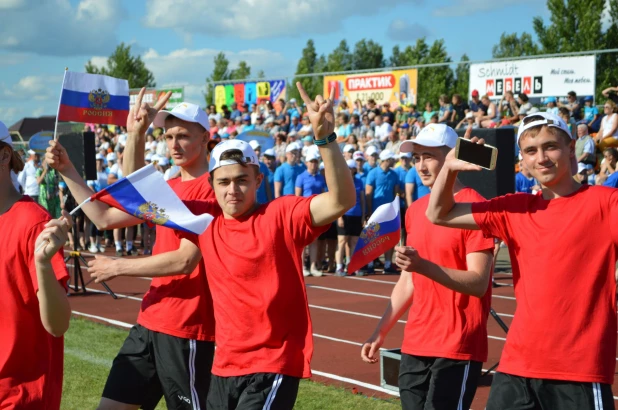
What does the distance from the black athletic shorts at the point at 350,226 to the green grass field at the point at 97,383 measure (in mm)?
6582

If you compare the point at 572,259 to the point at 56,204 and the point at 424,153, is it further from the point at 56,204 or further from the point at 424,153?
the point at 56,204

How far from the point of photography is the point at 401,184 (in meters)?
17.5

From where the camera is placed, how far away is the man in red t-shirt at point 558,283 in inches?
151

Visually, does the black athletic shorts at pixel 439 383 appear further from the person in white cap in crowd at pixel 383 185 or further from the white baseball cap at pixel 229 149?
the person in white cap in crowd at pixel 383 185

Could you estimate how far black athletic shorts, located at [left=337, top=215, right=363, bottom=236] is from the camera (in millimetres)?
16766

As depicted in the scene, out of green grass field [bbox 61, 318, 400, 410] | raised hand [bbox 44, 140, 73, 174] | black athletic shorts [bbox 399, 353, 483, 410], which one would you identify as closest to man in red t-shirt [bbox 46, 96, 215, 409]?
raised hand [bbox 44, 140, 73, 174]

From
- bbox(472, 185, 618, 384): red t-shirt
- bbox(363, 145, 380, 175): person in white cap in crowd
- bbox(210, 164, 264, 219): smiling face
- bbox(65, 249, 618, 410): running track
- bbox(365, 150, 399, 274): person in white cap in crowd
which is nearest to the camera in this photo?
bbox(472, 185, 618, 384): red t-shirt

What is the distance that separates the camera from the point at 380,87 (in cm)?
2603

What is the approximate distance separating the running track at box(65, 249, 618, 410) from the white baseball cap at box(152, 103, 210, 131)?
11.9ft

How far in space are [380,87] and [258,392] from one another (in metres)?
22.4

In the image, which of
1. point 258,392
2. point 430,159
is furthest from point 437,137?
point 258,392

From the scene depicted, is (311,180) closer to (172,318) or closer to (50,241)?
(172,318)

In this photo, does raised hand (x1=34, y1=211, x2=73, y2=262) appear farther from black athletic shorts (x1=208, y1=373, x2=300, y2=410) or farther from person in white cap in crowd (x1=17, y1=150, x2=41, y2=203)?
person in white cap in crowd (x1=17, y1=150, x2=41, y2=203)

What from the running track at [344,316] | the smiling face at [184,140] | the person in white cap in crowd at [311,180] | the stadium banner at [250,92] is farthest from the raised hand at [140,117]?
the stadium banner at [250,92]
